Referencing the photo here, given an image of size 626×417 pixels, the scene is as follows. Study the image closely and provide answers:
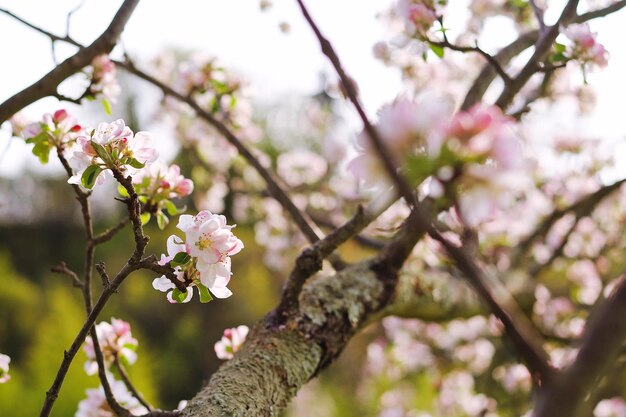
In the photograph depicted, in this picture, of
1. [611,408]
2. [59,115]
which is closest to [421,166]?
[59,115]

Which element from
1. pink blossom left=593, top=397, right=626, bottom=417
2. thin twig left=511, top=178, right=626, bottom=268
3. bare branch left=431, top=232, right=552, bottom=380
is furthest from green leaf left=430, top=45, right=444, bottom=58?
pink blossom left=593, top=397, right=626, bottom=417

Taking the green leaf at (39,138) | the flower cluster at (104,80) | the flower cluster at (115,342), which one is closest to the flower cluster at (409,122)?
the green leaf at (39,138)

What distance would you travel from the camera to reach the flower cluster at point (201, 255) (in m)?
0.85

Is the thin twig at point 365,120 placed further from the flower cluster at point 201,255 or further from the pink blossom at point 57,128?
the pink blossom at point 57,128

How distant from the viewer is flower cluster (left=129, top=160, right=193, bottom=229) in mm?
1147

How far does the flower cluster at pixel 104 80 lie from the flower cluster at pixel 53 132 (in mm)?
296

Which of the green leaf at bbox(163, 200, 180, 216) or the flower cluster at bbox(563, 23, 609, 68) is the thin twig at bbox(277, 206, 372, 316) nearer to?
the green leaf at bbox(163, 200, 180, 216)

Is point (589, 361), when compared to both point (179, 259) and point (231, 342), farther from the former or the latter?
point (231, 342)

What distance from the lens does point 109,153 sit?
0.88m

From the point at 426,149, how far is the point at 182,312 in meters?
7.73

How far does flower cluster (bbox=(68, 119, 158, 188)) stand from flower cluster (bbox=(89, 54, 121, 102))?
556mm

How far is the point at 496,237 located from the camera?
2.71 m

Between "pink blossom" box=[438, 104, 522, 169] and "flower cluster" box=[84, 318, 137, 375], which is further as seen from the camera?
"flower cluster" box=[84, 318, 137, 375]

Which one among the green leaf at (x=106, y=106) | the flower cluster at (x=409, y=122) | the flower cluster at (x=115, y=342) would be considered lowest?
the flower cluster at (x=409, y=122)
